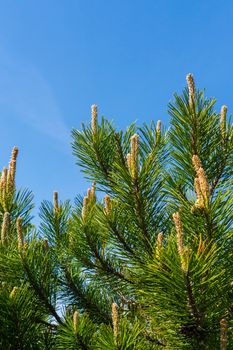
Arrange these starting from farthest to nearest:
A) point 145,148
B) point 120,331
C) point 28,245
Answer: point 145,148 < point 28,245 < point 120,331

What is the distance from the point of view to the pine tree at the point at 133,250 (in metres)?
2.40

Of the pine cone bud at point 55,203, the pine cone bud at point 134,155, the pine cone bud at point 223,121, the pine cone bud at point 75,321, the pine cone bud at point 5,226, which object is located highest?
the pine cone bud at point 223,121

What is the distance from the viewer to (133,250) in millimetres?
3088

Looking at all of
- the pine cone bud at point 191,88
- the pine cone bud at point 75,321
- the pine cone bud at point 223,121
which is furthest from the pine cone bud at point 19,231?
the pine cone bud at point 223,121

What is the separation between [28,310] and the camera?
288cm

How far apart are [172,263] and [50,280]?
1199 millimetres

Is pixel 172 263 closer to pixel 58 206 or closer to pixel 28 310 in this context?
pixel 28 310

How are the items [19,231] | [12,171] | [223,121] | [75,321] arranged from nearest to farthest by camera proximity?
[75,321]
[19,231]
[223,121]
[12,171]

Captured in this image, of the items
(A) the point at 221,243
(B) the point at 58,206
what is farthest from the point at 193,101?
(B) the point at 58,206

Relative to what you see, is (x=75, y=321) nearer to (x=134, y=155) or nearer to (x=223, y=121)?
(x=134, y=155)

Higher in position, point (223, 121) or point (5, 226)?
point (223, 121)

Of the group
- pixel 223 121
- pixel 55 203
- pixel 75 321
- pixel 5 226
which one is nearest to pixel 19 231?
pixel 5 226

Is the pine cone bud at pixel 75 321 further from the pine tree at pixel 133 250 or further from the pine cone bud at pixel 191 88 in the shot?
the pine cone bud at pixel 191 88

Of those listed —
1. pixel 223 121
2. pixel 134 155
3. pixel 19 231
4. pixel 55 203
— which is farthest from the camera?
pixel 55 203
